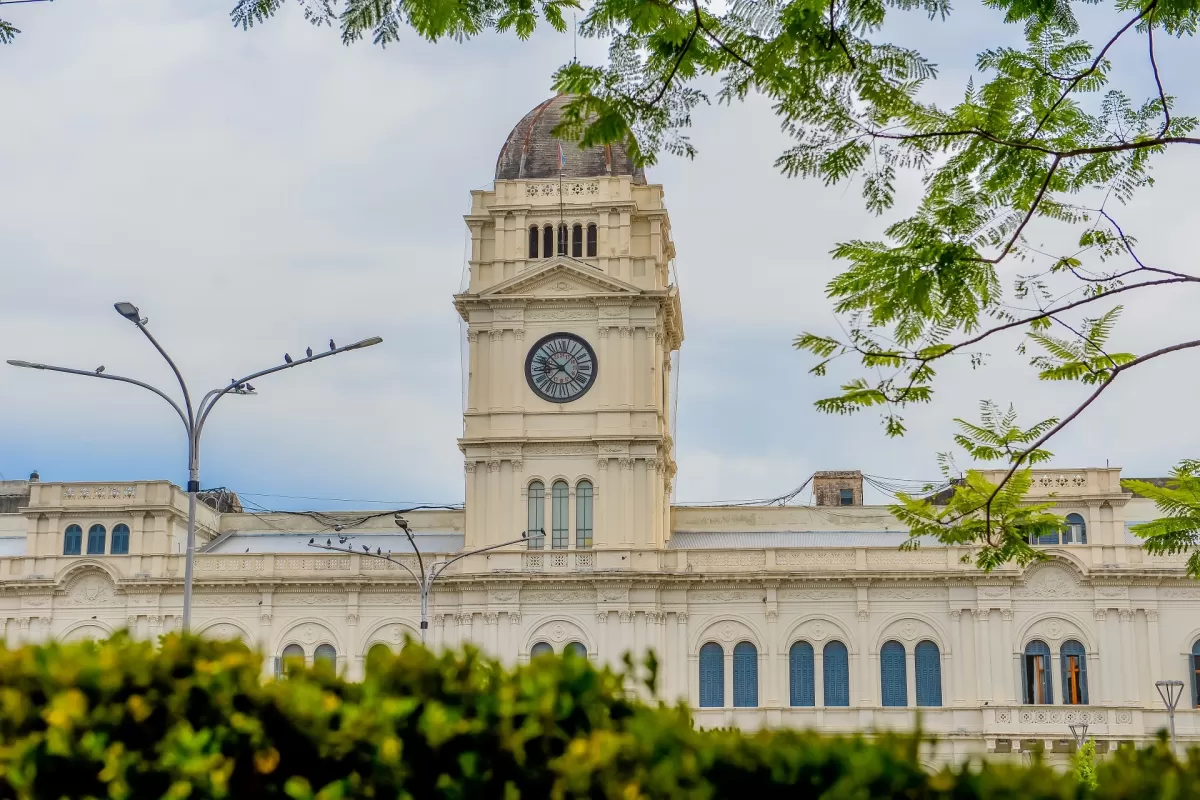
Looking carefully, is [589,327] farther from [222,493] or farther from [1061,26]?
[1061,26]

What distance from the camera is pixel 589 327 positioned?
6438 cm

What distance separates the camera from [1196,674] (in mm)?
59562

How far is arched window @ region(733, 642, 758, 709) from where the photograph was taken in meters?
61.1

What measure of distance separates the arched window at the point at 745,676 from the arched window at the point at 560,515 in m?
7.78

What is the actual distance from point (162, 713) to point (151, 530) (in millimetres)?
58230

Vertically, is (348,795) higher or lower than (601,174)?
lower

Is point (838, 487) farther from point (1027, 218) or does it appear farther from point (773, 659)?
point (1027, 218)

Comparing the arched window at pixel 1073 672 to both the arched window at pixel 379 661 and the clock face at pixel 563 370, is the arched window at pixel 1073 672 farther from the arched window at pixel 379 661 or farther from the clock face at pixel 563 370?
the arched window at pixel 379 661

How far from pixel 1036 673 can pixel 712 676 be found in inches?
467

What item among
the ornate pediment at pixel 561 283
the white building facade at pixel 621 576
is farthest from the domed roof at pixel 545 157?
the ornate pediment at pixel 561 283

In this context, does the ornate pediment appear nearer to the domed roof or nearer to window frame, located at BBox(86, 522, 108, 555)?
the domed roof

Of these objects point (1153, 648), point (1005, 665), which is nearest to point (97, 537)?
point (1005, 665)

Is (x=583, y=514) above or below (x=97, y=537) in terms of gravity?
above

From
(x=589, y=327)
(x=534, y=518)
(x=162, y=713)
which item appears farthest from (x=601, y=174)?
(x=162, y=713)
